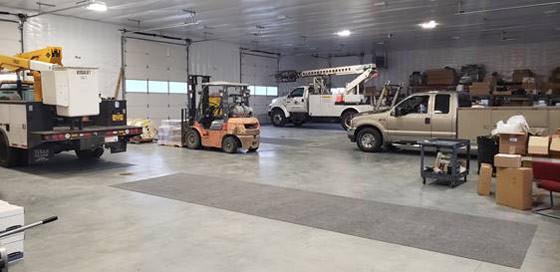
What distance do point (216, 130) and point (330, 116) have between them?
9.14 m

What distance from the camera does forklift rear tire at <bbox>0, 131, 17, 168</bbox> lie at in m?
9.01

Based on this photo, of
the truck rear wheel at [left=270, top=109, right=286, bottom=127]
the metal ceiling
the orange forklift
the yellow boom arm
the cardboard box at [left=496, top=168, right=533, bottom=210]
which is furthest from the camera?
the truck rear wheel at [left=270, top=109, right=286, bottom=127]

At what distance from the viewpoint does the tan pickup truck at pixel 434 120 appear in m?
9.28

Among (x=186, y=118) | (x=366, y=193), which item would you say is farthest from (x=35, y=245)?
(x=186, y=118)

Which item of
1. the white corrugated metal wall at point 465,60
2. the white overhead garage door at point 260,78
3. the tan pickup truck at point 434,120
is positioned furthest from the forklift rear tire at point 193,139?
the white corrugated metal wall at point 465,60

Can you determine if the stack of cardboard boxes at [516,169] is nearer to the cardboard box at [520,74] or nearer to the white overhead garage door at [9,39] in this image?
the white overhead garage door at [9,39]

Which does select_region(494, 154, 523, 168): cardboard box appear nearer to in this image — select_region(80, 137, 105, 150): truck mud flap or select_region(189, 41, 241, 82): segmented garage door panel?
select_region(80, 137, 105, 150): truck mud flap

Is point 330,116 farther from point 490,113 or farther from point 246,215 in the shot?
point 246,215

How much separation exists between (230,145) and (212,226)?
662cm

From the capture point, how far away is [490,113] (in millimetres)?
9797

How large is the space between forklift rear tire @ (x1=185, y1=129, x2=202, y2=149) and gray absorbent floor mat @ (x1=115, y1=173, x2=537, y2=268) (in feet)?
15.5

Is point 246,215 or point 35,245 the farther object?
point 246,215

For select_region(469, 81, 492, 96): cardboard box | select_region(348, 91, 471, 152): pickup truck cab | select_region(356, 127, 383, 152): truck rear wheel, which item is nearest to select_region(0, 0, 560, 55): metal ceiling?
select_region(469, 81, 492, 96): cardboard box

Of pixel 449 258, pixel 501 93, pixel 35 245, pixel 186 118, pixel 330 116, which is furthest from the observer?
pixel 330 116
